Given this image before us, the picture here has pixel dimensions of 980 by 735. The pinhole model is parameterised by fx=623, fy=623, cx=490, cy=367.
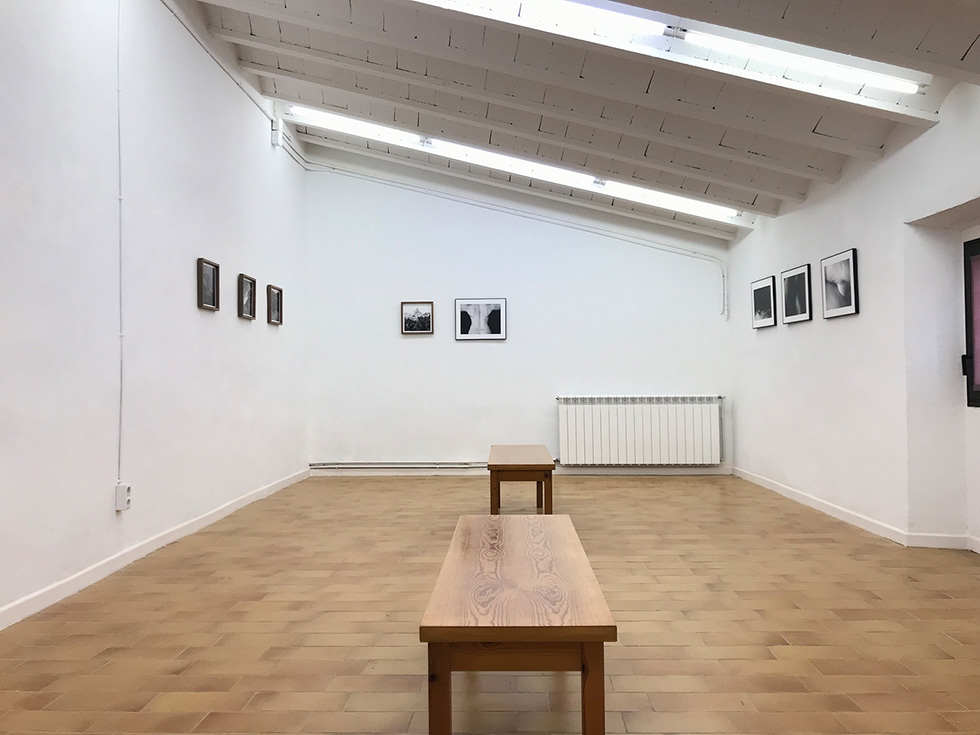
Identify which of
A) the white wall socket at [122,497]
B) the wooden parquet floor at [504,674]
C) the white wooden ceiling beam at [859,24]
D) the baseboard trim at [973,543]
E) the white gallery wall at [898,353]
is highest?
the white wooden ceiling beam at [859,24]

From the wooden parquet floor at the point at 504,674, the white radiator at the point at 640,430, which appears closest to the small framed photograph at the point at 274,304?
the wooden parquet floor at the point at 504,674

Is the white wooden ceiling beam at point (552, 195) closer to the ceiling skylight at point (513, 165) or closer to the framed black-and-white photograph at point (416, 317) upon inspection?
the ceiling skylight at point (513, 165)

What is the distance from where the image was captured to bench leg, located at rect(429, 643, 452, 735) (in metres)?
1.72

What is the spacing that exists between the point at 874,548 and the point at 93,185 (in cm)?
562

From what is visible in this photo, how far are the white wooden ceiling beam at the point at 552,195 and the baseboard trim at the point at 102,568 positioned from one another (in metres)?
4.38

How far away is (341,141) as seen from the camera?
7.75 meters

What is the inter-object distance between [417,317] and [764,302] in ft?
13.5

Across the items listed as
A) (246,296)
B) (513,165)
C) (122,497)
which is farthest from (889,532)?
(246,296)

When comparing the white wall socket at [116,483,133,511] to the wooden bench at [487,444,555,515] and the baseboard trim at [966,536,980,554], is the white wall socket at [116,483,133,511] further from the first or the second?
the baseboard trim at [966,536,980,554]

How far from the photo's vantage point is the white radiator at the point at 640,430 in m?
7.61

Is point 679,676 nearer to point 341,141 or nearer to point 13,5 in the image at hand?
point 13,5

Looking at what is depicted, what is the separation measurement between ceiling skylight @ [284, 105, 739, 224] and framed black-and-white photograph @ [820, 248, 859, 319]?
1.86 meters

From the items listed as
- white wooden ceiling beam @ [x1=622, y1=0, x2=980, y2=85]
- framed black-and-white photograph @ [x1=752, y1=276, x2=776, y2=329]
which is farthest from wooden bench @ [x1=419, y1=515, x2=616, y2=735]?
framed black-and-white photograph @ [x1=752, y1=276, x2=776, y2=329]

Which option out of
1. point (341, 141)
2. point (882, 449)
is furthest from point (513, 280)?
point (882, 449)
